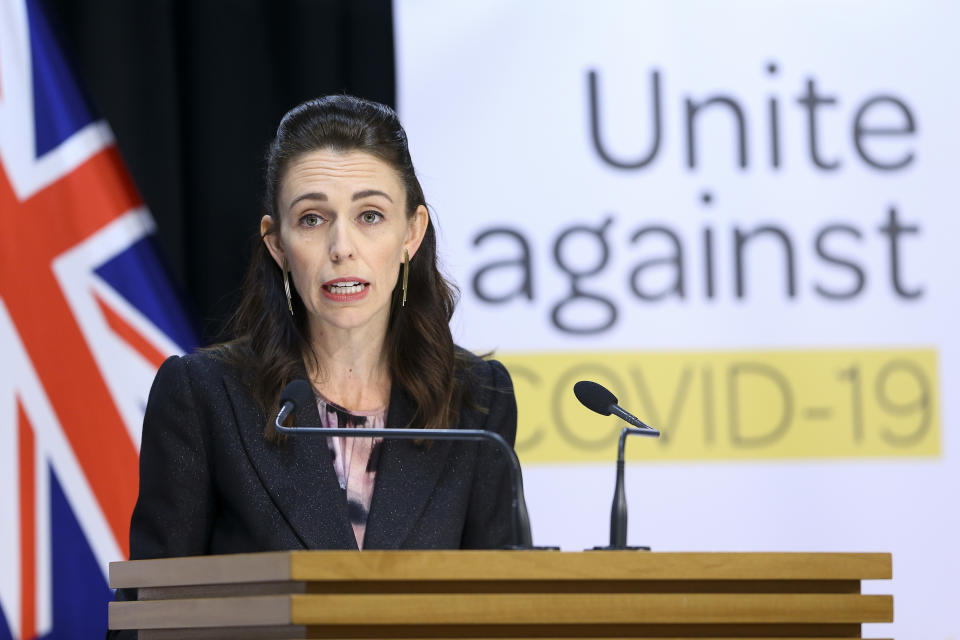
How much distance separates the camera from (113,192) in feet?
11.9

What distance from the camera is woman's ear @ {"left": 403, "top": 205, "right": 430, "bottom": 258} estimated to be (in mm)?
2580

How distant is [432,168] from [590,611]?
2326mm

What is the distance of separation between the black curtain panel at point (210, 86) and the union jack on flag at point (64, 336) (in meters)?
0.07

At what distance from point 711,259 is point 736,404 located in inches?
16.5

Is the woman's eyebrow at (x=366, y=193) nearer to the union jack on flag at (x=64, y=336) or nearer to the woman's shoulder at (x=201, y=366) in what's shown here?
the woman's shoulder at (x=201, y=366)

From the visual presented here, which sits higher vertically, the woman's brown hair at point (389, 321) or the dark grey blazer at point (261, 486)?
the woman's brown hair at point (389, 321)

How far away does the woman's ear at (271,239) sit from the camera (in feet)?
8.28

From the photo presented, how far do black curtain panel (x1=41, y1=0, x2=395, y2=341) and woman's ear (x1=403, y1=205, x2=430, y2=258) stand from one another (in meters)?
1.14

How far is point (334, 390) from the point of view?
249 cm

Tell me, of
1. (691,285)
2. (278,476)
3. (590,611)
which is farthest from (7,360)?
(590,611)

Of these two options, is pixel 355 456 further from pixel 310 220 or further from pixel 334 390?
pixel 310 220

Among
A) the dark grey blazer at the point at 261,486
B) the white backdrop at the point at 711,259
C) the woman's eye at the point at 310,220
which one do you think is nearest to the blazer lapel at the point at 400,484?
the dark grey blazer at the point at 261,486

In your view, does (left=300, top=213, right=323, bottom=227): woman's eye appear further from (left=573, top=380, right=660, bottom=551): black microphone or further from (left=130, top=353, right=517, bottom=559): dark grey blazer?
(left=573, top=380, right=660, bottom=551): black microphone

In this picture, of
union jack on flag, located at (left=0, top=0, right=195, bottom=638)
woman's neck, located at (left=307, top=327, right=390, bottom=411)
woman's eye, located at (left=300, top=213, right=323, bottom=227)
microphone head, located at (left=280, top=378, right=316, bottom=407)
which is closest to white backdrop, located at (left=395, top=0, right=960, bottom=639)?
union jack on flag, located at (left=0, top=0, right=195, bottom=638)
